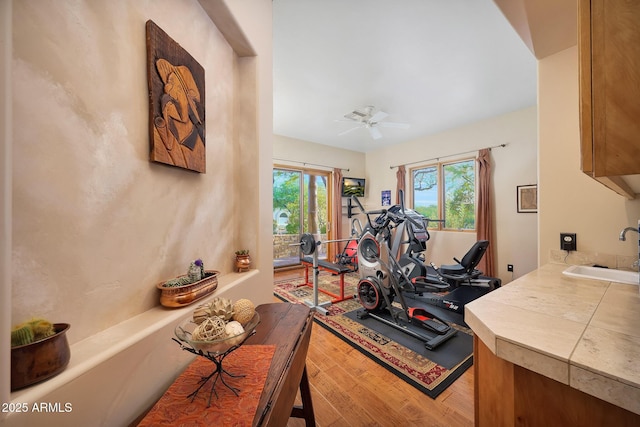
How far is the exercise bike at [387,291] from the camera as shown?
2.42 meters

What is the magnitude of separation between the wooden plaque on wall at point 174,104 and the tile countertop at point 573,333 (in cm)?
142

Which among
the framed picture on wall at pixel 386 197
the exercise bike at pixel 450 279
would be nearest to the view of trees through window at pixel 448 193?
the framed picture on wall at pixel 386 197

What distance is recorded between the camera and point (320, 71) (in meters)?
2.78

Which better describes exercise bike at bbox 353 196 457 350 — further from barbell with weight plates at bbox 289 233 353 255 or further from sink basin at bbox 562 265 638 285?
sink basin at bbox 562 265 638 285

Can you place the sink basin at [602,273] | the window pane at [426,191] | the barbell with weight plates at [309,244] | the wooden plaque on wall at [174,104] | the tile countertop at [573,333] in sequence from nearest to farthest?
the tile countertop at [573,333] < the wooden plaque on wall at [174,104] < the sink basin at [602,273] < the barbell with weight plates at [309,244] < the window pane at [426,191]

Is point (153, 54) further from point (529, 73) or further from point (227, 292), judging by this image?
point (529, 73)

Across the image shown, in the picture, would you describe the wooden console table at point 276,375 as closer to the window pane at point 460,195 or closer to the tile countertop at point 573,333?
the tile countertop at point 573,333

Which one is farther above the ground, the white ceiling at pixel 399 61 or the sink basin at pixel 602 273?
the white ceiling at pixel 399 61

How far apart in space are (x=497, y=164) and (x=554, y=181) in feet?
9.25

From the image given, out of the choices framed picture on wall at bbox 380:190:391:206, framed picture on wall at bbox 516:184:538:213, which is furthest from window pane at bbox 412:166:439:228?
framed picture on wall at bbox 516:184:538:213

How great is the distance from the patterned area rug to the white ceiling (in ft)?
9.71

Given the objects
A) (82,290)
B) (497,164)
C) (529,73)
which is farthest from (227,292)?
(497,164)

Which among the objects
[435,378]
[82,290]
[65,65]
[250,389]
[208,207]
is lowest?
[435,378]

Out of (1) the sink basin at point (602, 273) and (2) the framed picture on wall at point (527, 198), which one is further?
(2) the framed picture on wall at point (527, 198)
